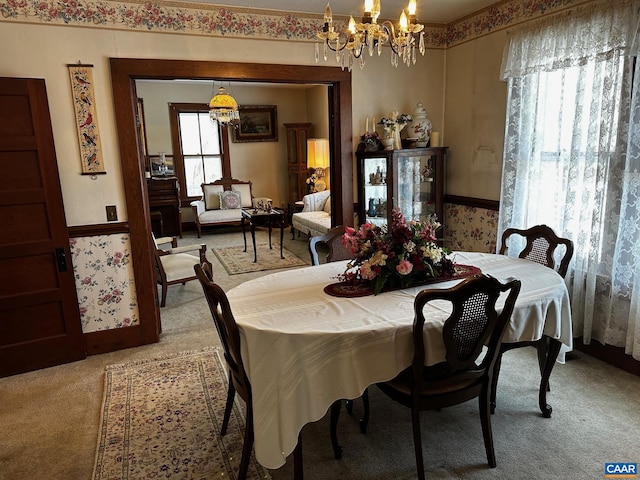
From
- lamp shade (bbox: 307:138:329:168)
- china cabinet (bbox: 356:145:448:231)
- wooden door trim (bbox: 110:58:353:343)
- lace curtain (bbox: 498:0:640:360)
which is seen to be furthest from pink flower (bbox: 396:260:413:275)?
lamp shade (bbox: 307:138:329:168)

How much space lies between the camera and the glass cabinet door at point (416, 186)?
4097mm

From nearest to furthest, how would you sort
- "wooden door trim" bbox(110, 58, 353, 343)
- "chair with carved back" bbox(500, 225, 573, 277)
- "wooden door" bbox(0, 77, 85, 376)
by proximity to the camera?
1. "chair with carved back" bbox(500, 225, 573, 277)
2. "wooden door" bbox(0, 77, 85, 376)
3. "wooden door trim" bbox(110, 58, 353, 343)

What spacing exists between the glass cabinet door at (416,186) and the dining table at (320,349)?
83.1 inches

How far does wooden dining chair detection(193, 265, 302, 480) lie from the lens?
1856mm

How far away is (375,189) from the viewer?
163 inches

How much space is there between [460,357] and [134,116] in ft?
9.35

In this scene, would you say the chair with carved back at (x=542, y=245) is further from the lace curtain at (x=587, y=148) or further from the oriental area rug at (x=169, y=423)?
the oriental area rug at (x=169, y=423)

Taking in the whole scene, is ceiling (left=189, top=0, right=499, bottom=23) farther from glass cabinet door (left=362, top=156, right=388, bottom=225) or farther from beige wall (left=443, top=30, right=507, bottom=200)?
glass cabinet door (left=362, top=156, right=388, bottom=225)

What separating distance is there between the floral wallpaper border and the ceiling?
69 millimetres

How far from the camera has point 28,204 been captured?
3.02 meters

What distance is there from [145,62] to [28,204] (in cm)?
131

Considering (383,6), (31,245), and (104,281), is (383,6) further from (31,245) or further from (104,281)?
(31,245)

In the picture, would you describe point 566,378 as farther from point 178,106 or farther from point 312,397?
point 178,106

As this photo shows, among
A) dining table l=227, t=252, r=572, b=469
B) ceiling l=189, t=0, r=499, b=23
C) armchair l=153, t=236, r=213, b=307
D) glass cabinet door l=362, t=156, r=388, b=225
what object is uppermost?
ceiling l=189, t=0, r=499, b=23
